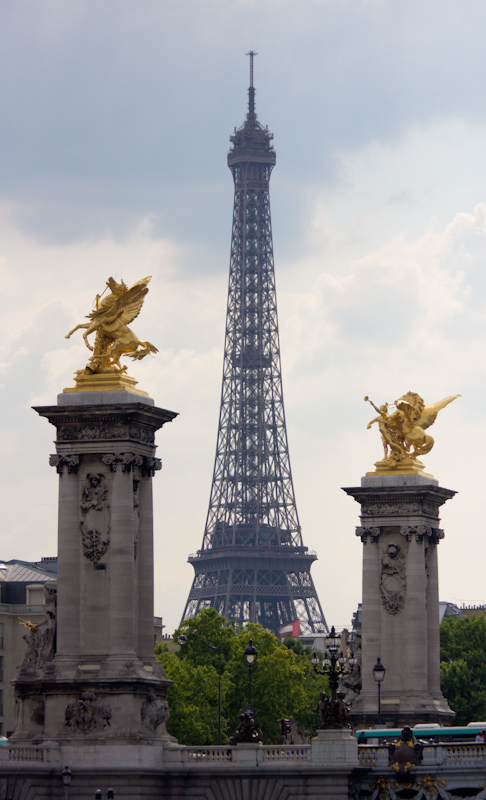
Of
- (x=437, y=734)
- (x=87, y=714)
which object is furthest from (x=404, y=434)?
(x=87, y=714)

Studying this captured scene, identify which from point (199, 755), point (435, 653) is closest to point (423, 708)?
point (435, 653)

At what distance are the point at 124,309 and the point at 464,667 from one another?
5253cm

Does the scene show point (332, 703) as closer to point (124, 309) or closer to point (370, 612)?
point (124, 309)

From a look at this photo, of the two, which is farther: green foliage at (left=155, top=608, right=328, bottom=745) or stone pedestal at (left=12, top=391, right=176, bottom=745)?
green foliage at (left=155, top=608, right=328, bottom=745)

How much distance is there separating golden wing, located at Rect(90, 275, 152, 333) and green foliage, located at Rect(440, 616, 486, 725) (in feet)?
167

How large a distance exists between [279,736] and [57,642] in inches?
1985

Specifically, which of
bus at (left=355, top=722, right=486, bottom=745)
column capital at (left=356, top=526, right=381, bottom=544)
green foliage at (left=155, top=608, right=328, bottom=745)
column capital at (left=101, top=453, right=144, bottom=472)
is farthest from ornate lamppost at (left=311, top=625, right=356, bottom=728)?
green foliage at (left=155, top=608, right=328, bottom=745)

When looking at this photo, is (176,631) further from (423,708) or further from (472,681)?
(423,708)

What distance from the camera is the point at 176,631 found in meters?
133

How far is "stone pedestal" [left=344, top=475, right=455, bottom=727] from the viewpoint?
322ft

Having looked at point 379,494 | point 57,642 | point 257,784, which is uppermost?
point 379,494

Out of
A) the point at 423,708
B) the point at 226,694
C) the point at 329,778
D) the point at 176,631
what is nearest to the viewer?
the point at 329,778

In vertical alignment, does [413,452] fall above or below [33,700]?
above

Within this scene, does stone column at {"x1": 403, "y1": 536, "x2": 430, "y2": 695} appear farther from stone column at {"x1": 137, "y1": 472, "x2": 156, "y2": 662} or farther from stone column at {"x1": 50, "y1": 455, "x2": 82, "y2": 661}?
stone column at {"x1": 50, "y1": 455, "x2": 82, "y2": 661}
